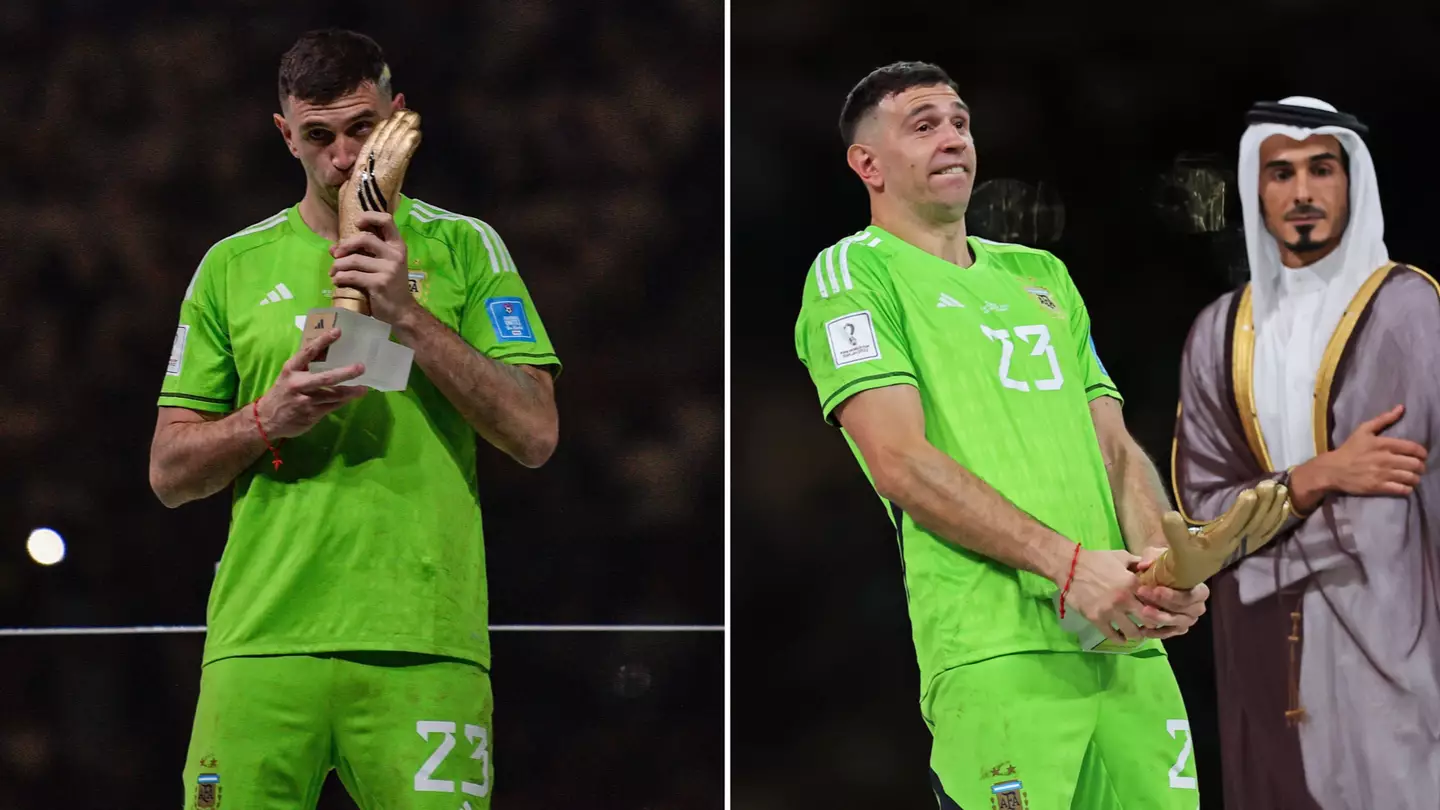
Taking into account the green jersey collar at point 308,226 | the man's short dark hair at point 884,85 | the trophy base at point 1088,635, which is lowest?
the trophy base at point 1088,635

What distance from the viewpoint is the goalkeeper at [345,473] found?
2.51 meters

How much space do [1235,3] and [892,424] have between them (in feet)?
5.47

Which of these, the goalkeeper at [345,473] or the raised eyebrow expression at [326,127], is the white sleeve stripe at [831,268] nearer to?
the goalkeeper at [345,473]

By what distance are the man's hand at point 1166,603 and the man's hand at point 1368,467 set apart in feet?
3.73

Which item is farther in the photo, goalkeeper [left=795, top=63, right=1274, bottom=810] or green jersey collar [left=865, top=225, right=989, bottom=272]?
green jersey collar [left=865, top=225, right=989, bottom=272]

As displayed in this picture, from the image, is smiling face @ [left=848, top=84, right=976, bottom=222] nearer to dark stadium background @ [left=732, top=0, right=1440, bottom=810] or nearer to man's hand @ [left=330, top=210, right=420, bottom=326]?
dark stadium background @ [left=732, top=0, right=1440, bottom=810]

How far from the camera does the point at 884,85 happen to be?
294cm

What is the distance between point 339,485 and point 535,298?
39.2 inches

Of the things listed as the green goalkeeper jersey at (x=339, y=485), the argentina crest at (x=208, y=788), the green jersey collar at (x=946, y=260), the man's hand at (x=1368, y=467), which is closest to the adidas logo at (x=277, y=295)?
the green goalkeeper jersey at (x=339, y=485)

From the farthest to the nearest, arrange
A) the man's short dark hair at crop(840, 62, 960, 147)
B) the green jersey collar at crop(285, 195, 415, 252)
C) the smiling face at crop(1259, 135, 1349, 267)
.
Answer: the smiling face at crop(1259, 135, 1349, 267), the man's short dark hair at crop(840, 62, 960, 147), the green jersey collar at crop(285, 195, 415, 252)

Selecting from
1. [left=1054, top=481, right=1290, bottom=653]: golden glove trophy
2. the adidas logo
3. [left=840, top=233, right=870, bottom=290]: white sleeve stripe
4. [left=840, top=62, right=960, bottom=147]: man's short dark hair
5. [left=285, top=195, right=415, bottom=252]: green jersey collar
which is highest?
[left=840, top=62, right=960, bottom=147]: man's short dark hair

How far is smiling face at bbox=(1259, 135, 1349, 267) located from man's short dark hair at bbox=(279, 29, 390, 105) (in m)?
1.83

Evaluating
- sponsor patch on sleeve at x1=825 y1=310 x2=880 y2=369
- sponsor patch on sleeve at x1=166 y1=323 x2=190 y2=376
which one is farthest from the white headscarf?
sponsor patch on sleeve at x1=166 y1=323 x2=190 y2=376

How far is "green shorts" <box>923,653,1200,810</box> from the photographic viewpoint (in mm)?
2385
